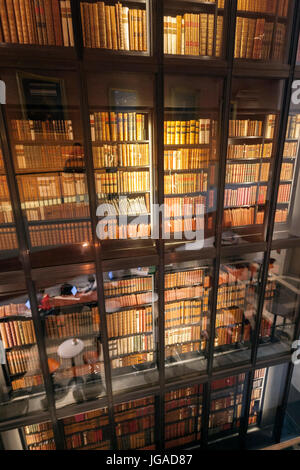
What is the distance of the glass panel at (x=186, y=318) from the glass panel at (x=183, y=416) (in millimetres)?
336

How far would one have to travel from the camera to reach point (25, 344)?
2146mm

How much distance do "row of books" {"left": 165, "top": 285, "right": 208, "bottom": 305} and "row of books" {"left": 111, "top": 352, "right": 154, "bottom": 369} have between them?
0.59 meters

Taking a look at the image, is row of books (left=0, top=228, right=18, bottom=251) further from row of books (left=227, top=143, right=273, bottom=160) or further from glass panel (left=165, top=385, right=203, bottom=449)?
glass panel (left=165, top=385, right=203, bottom=449)

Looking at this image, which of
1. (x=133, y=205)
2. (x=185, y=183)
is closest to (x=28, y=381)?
(x=133, y=205)

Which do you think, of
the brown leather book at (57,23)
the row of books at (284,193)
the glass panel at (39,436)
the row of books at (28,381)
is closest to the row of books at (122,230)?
the brown leather book at (57,23)

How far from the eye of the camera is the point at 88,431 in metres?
2.45

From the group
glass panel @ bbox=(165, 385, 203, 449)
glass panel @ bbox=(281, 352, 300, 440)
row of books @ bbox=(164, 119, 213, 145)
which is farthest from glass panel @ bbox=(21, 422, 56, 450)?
row of books @ bbox=(164, 119, 213, 145)

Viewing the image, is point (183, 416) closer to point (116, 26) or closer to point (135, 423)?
point (135, 423)

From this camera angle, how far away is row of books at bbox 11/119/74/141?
5.63 feet

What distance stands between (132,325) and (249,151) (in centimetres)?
190

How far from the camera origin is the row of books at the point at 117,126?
1846mm

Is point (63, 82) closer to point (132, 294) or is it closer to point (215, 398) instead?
point (132, 294)

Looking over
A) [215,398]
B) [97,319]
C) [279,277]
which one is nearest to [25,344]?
[97,319]

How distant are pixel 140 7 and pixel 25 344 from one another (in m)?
2.70
